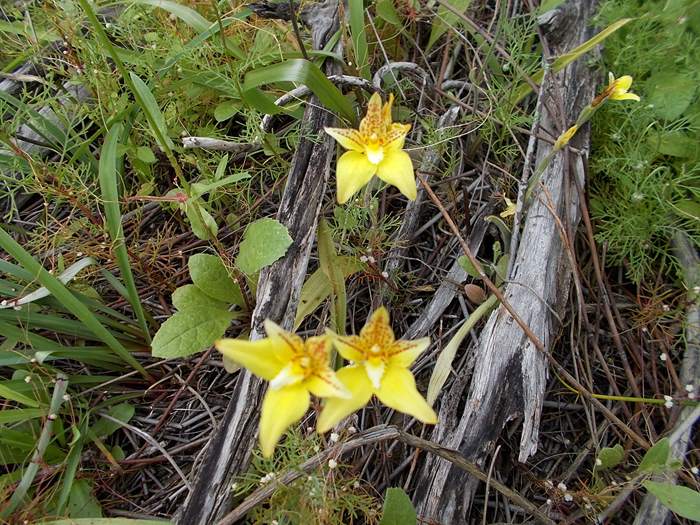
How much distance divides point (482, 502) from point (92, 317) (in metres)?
1.45

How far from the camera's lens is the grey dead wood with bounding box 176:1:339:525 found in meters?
1.63

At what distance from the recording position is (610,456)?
1.69 metres

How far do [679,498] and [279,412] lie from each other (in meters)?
1.13

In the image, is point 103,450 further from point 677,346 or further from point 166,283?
point 677,346

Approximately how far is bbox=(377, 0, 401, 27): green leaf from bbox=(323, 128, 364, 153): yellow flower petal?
3.71 ft

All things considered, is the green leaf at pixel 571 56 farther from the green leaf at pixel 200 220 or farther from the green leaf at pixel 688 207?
the green leaf at pixel 200 220

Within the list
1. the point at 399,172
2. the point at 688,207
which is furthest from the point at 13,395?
the point at 688,207

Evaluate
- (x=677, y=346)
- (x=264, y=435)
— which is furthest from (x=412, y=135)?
(x=264, y=435)

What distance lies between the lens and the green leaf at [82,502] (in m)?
1.80

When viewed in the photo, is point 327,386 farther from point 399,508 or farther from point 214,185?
point 214,185

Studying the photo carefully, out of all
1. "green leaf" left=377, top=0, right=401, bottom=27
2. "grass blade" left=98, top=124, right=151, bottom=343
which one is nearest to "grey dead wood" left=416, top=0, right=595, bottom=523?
"green leaf" left=377, top=0, right=401, bottom=27

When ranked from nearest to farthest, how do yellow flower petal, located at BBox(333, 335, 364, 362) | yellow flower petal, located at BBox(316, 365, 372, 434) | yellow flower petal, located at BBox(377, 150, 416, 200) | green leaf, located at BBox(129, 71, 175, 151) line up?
1. yellow flower petal, located at BBox(316, 365, 372, 434)
2. yellow flower petal, located at BBox(333, 335, 364, 362)
3. yellow flower petal, located at BBox(377, 150, 416, 200)
4. green leaf, located at BBox(129, 71, 175, 151)

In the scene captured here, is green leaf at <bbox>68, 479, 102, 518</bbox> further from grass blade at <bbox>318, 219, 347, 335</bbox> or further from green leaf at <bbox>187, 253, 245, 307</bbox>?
grass blade at <bbox>318, 219, 347, 335</bbox>

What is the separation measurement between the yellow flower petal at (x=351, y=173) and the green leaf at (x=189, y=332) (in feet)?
2.45
